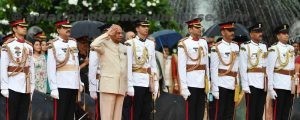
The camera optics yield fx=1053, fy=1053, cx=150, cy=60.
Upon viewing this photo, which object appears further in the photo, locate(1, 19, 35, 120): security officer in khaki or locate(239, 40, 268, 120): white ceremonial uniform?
locate(239, 40, 268, 120): white ceremonial uniform

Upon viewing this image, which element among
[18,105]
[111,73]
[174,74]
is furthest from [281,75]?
[18,105]

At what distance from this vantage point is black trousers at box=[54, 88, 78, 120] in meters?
14.2

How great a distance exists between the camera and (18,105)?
14.0 metres

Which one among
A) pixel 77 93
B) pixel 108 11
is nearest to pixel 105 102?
pixel 77 93

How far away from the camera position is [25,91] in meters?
14.0

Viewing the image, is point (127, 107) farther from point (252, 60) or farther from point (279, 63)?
point (279, 63)

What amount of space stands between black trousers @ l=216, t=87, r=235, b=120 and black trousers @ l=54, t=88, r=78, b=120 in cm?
201

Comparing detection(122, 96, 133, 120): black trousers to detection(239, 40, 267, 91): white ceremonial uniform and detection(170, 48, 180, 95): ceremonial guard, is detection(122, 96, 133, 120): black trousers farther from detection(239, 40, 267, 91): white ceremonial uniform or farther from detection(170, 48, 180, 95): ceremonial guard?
detection(239, 40, 267, 91): white ceremonial uniform

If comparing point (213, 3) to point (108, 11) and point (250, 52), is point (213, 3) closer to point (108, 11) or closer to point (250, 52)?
point (108, 11)

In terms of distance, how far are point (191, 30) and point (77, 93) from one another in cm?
179

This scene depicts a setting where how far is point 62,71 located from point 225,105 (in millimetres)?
2329

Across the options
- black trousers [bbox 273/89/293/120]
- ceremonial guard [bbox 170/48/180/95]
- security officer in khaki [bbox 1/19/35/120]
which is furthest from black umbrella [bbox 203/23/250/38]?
security officer in khaki [bbox 1/19/35/120]

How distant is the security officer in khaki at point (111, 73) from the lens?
46.2 feet

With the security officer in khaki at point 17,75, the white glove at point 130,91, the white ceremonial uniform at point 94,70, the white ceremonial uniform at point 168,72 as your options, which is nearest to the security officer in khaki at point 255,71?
the white ceremonial uniform at point 168,72
